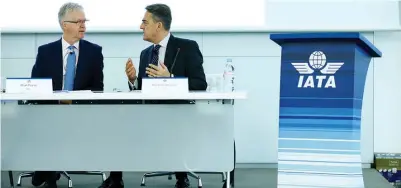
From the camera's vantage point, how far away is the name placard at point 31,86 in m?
3.10

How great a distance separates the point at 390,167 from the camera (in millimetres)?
4973

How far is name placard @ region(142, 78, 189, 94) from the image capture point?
9.80ft

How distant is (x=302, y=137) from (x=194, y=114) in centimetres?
83

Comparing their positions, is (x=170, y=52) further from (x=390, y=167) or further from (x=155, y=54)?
(x=390, y=167)

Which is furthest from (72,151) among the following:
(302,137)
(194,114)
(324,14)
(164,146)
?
(324,14)

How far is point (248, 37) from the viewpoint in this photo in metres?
5.06

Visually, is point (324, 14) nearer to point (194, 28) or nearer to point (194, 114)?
point (194, 28)

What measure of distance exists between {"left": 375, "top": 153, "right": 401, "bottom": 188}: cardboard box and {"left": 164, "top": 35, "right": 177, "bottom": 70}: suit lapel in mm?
2362

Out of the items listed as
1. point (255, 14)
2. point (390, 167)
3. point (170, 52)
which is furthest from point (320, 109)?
point (390, 167)

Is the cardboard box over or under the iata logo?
under

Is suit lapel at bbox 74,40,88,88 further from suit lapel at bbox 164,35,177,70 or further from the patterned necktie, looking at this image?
suit lapel at bbox 164,35,177,70

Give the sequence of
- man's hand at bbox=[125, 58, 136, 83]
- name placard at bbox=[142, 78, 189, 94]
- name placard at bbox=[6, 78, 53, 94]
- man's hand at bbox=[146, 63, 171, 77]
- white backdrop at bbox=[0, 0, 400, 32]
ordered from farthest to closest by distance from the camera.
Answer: white backdrop at bbox=[0, 0, 400, 32] → man's hand at bbox=[125, 58, 136, 83] → man's hand at bbox=[146, 63, 171, 77] → name placard at bbox=[6, 78, 53, 94] → name placard at bbox=[142, 78, 189, 94]

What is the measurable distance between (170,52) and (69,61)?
73 centimetres

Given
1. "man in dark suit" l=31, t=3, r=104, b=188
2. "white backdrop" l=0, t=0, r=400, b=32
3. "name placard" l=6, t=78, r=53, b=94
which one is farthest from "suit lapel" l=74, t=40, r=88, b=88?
"white backdrop" l=0, t=0, r=400, b=32
